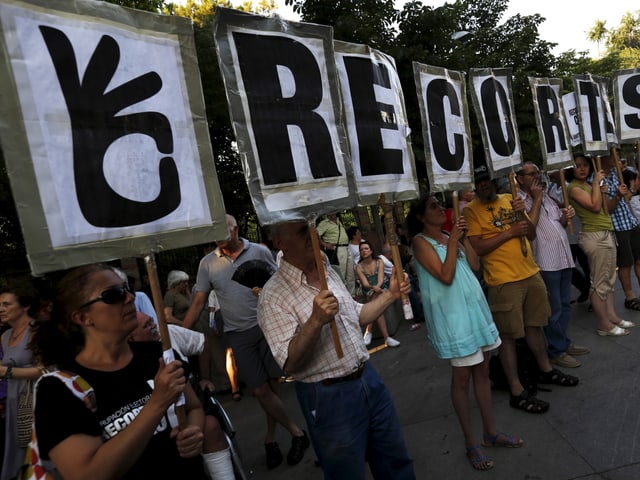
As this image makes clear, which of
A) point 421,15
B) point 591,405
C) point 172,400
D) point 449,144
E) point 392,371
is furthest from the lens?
point 421,15

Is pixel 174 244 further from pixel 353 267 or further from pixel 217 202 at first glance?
pixel 353 267

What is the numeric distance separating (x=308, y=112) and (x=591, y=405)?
10.2ft

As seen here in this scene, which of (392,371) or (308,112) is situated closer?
(308,112)

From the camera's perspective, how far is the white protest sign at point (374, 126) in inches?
99.2

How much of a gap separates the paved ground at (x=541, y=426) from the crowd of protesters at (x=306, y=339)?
0.14 m

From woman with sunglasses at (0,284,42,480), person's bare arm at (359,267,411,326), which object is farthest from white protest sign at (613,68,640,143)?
woman with sunglasses at (0,284,42,480)

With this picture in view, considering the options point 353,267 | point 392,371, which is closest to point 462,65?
point 353,267

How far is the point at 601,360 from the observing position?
13.7ft

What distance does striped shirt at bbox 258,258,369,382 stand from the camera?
211 cm

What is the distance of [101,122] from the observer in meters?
1.63

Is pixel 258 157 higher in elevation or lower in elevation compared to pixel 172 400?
higher

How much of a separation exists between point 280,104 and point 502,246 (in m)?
2.30

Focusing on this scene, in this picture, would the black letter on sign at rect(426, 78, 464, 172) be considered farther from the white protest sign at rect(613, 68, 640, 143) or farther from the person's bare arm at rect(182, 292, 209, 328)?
the white protest sign at rect(613, 68, 640, 143)

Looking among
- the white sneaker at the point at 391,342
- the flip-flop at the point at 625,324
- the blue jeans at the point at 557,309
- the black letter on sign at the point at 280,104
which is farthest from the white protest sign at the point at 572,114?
the black letter on sign at the point at 280,104
